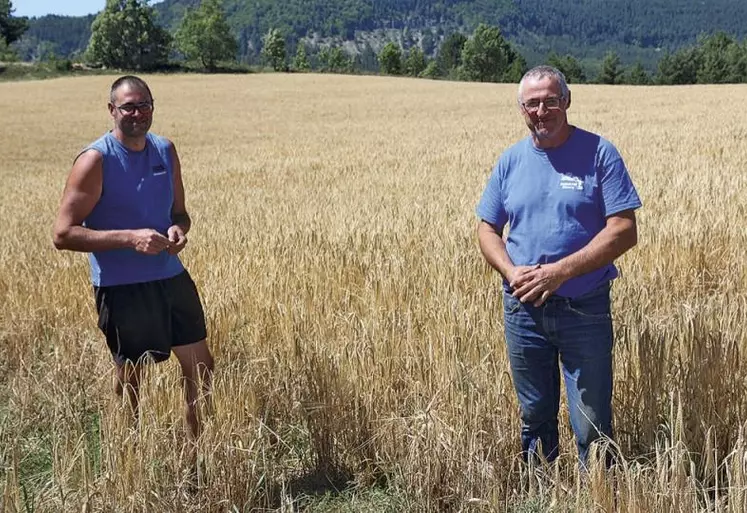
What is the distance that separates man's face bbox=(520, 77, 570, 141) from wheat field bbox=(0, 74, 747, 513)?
1002 mm

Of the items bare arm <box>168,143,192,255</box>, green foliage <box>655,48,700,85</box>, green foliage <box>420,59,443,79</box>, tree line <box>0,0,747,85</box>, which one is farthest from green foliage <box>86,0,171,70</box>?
bare arm <box>168,143,192,255</box>

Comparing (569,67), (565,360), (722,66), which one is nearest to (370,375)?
(565,360)

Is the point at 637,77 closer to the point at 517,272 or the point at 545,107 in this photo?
the point at 545,107

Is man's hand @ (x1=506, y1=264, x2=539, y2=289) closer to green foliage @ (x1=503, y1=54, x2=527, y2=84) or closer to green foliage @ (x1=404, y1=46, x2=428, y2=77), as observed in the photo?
green foliage @ (x1=503, y1=54, x2=527, y2=84)

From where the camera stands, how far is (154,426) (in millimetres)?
2875

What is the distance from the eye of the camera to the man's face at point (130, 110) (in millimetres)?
3152

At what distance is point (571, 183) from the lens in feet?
8.97

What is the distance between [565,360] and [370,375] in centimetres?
89

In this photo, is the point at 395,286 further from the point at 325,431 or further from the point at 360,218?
the point at 360,218

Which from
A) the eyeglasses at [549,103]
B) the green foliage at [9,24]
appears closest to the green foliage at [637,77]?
the green foliage at [9,24]

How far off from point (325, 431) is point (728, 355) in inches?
67.1

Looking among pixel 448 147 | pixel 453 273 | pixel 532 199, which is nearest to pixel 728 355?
pixel 532 199

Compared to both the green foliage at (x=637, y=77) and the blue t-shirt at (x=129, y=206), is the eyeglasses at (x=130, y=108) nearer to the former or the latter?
the blue t-shirt at (x=129, y=206)

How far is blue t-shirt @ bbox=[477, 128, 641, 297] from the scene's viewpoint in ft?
8.87
